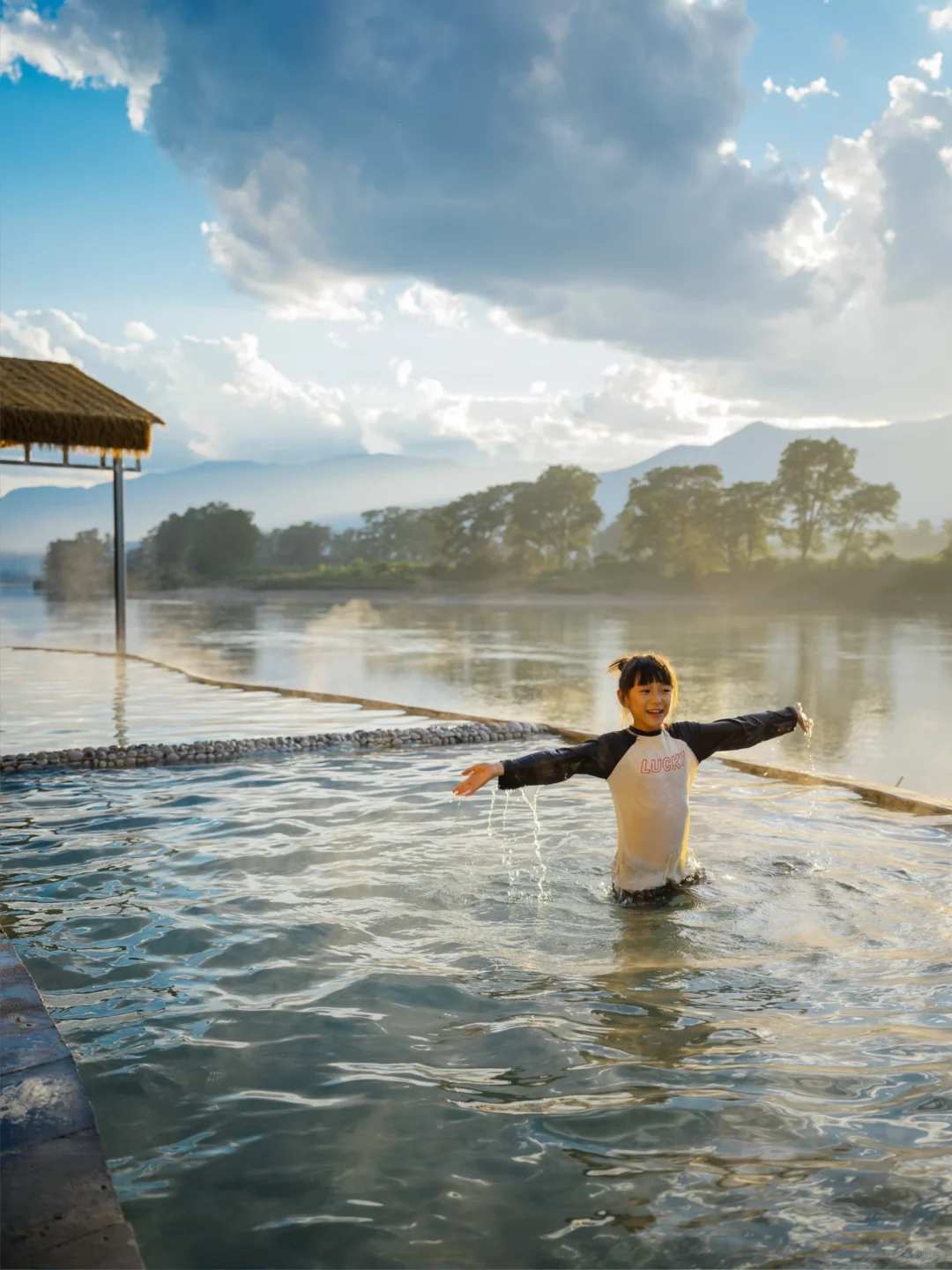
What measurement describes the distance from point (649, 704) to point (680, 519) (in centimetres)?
6079

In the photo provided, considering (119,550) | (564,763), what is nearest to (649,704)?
(564,763)

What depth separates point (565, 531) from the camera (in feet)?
245

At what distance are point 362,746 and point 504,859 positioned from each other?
353 cm

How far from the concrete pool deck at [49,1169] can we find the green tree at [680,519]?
60.3m

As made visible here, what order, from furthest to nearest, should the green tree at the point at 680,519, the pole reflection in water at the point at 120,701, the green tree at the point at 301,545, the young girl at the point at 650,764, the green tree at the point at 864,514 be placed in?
the green tree at the point at 301,545 → the green tree at the point at 680,519 → the green tree at the point at 864,514 → the pole reflection in water at the point at 120,701 → the young girl at the point at 650,764

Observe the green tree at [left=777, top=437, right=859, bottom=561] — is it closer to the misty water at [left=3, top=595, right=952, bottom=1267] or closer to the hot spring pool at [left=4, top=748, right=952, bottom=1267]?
the misty water at [left=3, top=595, right=952, bottom=1267]

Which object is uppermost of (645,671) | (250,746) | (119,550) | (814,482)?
(814,482)

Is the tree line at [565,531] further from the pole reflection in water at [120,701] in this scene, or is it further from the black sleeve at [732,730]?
the black sleeve at [732,730]

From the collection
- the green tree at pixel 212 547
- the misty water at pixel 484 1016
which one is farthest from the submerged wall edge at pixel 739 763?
the green tree at pixel 212 547

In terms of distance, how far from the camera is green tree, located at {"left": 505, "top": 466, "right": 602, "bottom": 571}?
244 feet

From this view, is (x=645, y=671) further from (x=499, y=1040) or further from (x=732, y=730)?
(x=499, y=1040)

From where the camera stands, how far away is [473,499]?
254 feet

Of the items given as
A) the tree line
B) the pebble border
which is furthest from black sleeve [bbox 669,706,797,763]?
the tree line

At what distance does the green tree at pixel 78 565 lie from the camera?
296 feet
